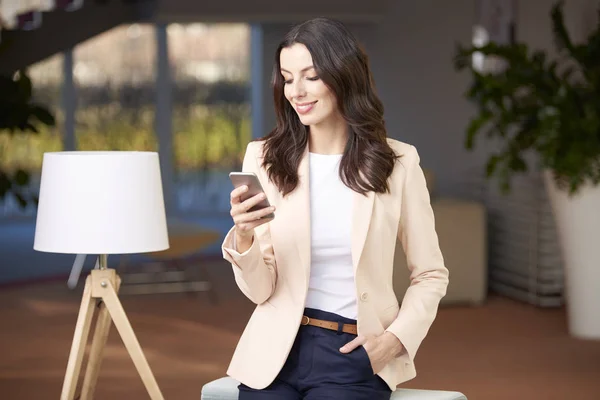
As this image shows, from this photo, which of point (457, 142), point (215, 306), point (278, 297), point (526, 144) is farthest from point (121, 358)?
point (457, 142)

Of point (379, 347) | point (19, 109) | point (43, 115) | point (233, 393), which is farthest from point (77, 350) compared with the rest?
point (19, 109)

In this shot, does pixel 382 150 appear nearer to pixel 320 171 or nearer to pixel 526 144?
pixel 320 171

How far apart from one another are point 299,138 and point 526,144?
4061mm

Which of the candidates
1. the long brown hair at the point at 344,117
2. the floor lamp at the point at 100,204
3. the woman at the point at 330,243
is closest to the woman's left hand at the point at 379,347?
the woman at the point at 330,243

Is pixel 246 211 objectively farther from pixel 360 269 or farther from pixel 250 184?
pixel 360 269

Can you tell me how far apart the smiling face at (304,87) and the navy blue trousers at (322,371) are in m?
0.47

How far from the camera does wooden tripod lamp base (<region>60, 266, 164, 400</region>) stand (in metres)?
2.93

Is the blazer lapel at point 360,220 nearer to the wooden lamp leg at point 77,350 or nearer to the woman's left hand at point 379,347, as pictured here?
the woman's left hand at point 379,347

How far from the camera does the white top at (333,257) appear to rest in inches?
90.8

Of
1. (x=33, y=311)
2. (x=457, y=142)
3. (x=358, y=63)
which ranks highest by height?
(x=358, y=63)

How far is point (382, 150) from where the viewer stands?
7.75 ft

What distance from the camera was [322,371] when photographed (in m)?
2.28

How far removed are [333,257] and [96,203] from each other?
31.9 inches

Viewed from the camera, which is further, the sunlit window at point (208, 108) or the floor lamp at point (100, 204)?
the sunlit window at point (208, 108)
